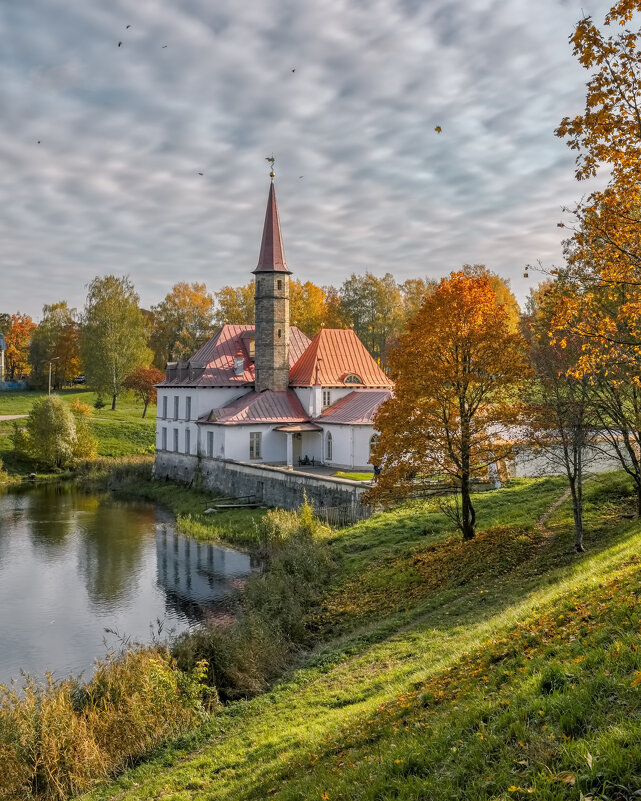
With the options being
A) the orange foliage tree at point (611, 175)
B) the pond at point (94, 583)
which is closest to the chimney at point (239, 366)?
the pond at point (94, 583)

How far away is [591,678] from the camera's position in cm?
571

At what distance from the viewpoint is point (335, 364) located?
37562 millimetres

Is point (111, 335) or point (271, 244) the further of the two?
point (111, 335)

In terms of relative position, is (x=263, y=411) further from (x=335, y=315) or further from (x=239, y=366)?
(x=335, y=315)

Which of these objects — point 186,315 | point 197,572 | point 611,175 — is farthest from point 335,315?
point 611,175

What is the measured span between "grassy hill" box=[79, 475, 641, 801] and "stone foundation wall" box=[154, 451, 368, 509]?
10281 mm

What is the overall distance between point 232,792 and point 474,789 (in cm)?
323

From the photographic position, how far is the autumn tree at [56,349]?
249 ft

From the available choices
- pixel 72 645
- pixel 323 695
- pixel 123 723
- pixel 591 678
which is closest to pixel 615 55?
pixel 591 678

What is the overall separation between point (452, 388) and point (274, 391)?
74.8 feet

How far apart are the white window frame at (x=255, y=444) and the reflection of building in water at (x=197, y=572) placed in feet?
28.3

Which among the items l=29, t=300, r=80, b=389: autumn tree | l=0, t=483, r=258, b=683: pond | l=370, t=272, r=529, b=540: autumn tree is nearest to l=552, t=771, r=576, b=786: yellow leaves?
l=0, t=483, r=258, b=683: pond

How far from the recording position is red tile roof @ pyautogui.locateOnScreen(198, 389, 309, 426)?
35.6 meters

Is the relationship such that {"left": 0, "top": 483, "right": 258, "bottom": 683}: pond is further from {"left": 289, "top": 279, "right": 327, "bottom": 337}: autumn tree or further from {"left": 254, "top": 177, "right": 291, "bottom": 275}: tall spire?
{"left": 289, "top": 279, "right": 327, "bottom": 337}: autumn tree
